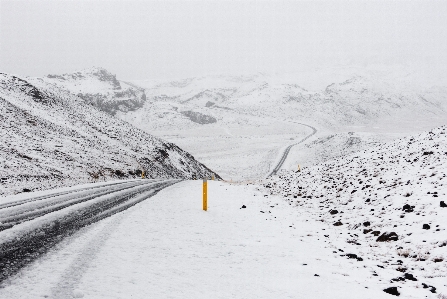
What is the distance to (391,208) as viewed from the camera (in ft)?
28.6

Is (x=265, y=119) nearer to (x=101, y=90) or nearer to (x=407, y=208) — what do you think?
(x=101, y=90)

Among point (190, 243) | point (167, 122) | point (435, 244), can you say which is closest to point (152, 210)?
point (190, 243)

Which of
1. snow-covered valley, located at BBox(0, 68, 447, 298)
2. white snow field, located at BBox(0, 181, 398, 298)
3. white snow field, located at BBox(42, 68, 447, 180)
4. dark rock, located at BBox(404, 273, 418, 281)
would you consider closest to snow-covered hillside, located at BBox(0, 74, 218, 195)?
snow-covered valley, located at BBox(0, 68, 447, 298)

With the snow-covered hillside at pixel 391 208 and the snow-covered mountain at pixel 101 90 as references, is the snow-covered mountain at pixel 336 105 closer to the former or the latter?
the snow-covered mountain at pixel 101 90

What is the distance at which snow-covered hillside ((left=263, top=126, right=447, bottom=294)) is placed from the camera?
217 inches

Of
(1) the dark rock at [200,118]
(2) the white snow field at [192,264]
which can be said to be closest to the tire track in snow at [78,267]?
(2) the white snow field at [192,264]

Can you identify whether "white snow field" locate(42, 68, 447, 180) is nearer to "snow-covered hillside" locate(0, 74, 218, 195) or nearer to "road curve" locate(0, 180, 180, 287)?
"snow-covered hillside" locate(0, 74, 218, 195)

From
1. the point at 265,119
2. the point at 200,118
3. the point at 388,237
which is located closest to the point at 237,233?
the point at 388,237

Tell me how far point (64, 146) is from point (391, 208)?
93.3 ft

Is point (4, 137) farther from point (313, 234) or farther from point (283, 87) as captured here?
point (283, 87)

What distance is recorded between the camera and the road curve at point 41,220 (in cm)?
476

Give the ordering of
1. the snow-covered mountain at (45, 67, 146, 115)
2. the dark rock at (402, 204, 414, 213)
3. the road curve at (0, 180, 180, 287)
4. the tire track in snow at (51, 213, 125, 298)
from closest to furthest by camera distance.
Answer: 1. the tire track in snow at (51, 213, 125, 298)
2. the road curve at (0, 180, 180, 287)
3. the dark rock at (402, 204, 414, 213)
4. the snow-covered mountain at (45, 67, 146, 115)

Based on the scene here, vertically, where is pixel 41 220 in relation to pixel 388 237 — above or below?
above

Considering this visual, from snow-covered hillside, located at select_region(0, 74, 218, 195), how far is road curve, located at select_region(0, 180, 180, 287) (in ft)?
16.8
